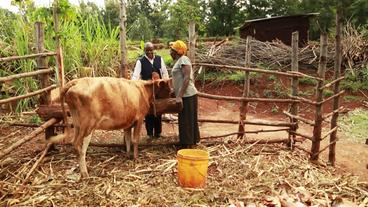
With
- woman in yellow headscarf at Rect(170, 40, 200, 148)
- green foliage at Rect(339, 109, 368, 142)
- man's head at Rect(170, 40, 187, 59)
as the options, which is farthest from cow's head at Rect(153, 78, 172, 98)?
green foliage at Rect(339, 109, 368, 142)

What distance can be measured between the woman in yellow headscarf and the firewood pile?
7279 millimetres

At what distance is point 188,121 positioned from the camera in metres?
5.61

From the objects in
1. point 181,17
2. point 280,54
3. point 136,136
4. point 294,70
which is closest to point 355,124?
point 294,70

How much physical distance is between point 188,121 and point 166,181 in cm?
114

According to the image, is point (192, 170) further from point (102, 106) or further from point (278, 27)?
point (278, 27)

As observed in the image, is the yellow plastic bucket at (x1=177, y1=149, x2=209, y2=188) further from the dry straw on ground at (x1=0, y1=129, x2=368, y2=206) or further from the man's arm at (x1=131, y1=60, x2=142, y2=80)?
the man's arm at (x1=131, y1=60, x2=142, y2=80)

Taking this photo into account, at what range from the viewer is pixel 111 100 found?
4.84 metres

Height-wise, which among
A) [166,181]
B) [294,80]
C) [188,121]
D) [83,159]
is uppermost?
[294,80]

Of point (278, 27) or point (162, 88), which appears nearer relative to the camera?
point (162, 88)

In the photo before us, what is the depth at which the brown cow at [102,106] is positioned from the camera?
4.60 m

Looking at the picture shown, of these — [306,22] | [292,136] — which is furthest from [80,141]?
[306,22]

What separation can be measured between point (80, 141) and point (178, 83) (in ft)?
5.03

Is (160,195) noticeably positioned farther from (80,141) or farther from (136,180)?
(80,141)

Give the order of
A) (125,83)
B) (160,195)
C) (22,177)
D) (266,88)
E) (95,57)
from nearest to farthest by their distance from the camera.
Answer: (160,195) < (22,177) < (125,83) < (95,57) < (266,88)
